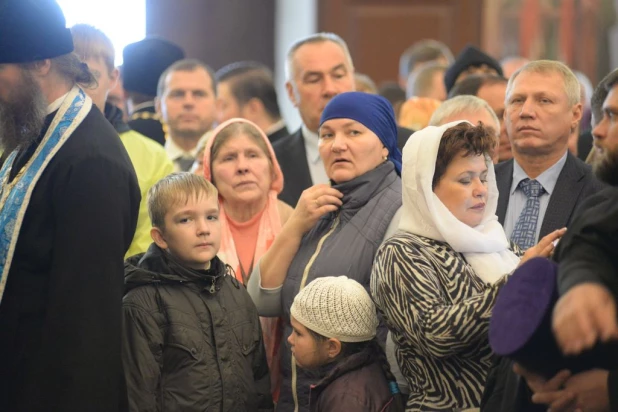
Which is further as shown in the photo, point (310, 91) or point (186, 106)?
point (186, 106)

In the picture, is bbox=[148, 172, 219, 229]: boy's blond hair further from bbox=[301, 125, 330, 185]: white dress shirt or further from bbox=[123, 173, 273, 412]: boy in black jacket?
bbox=[301, 125, 330, 185]: white dress shirt

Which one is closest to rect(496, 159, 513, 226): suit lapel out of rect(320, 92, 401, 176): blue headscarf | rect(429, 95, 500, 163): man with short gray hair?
rect(429, 95, 500, 163): man with short gray hair

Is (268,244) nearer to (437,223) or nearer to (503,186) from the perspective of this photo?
(503,186)

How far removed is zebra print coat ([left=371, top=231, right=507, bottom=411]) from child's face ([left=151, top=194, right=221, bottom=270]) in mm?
740

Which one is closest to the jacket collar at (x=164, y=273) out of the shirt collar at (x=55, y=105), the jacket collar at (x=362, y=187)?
the jacket collar at (x=362, y=187)

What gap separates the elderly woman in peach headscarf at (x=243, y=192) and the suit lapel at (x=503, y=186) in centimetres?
91

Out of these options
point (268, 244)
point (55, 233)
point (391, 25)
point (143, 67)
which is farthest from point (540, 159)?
point (391, 25)

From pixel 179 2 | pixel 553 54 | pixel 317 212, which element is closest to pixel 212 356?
pixel 317 212

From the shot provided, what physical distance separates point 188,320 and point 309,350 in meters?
0.45

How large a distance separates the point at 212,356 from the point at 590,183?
5.22 feet

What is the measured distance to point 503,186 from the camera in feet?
14.2

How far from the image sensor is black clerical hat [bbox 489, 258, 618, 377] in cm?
253

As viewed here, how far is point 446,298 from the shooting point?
3271 millimetres

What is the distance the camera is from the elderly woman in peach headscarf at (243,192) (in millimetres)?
4418
